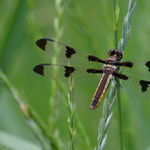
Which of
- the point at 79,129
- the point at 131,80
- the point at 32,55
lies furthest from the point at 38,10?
the point at 79,129

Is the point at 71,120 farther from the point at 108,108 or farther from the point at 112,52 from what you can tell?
the point at 112,52

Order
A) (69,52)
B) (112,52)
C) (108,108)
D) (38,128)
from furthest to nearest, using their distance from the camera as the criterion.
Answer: (69,52) < (112,52) < (38,128) < (108,108)

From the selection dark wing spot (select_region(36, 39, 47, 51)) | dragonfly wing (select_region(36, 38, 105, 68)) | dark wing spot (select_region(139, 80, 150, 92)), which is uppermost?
dark wing spot (select_region(36, 39, 47, 51))

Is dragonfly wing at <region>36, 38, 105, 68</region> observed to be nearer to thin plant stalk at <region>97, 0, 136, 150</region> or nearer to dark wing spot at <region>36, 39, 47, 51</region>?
dark wing spot at <region>36, 39, 47, 51</region>

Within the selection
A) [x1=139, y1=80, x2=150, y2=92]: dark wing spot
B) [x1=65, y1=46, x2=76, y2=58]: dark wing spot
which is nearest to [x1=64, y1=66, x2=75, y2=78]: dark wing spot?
[x1=65, y1=46, x2=76, y2=58]: dark wing spot

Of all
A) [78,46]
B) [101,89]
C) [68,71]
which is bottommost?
[101,89]

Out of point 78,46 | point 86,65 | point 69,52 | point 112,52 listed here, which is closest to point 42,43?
point 69,52

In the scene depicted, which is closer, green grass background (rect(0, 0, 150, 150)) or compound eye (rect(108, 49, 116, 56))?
compound eye (rect(108, 49, 116, 56))

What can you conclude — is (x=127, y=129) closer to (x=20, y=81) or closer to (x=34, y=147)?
(x=34, y=147)

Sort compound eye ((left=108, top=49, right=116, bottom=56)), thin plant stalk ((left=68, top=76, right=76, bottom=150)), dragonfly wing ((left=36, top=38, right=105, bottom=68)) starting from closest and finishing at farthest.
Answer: thin plant stalk ((left=68, top=76, right=76, bottom=150))
compound eye ((left=108, top=49, right=116, bottom=56))
dragonfly wing ((left=36, top=38, right=105, bottom=68))
